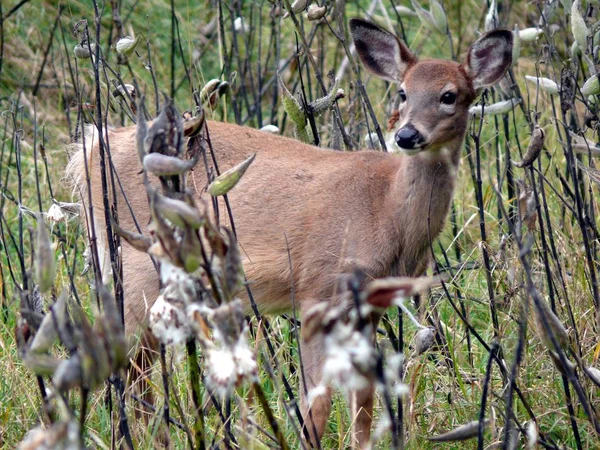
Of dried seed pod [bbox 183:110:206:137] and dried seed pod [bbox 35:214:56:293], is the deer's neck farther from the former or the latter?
dried seed pod [bbox 35:214:56:293]

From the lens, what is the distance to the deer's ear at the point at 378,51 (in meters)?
3.98

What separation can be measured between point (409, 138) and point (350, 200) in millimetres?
409

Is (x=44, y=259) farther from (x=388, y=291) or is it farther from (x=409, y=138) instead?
(x=409, y=138)

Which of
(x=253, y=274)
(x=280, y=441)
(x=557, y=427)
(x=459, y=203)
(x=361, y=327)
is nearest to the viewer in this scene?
(x=361, y=327)

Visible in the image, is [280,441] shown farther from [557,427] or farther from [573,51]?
[573,51]

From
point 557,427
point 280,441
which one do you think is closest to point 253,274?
point 557,427

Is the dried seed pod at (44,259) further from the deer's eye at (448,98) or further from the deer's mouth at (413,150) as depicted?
the deer's eye at (448,98)

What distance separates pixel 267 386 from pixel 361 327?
238cm

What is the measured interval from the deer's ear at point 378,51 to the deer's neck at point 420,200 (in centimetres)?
47

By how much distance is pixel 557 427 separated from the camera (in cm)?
326

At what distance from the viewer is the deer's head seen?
358cm

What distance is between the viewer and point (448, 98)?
369cm

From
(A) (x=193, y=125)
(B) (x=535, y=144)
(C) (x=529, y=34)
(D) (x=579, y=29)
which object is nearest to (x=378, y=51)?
(C) (x=529, y=34)

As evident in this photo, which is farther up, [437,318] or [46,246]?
[46,246]
